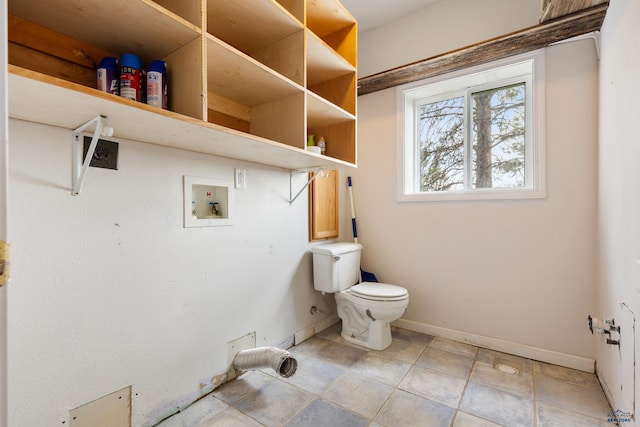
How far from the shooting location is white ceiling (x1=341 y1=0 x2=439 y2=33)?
2262 millimetres

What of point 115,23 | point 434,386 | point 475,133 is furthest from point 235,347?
point 475,133

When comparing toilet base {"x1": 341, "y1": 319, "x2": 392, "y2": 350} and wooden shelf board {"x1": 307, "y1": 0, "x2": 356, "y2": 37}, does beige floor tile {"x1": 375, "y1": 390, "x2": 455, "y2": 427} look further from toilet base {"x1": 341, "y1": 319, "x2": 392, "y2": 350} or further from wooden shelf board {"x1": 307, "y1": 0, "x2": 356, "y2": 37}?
wooden shelf board {"x1": 307, "y1": 0, "x2": 356, "y2": 37}

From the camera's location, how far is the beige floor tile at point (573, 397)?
1.46 metres

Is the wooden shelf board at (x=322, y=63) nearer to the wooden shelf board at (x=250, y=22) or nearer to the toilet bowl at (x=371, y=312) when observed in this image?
the wooden shelf board at (x=250, y=22)

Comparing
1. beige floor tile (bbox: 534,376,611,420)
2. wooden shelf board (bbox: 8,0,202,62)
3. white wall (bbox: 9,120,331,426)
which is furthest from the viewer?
beige floor tile (bbox: 534,376,611,420)

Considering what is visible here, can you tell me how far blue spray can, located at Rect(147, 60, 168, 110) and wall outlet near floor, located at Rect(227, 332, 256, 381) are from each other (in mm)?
1326

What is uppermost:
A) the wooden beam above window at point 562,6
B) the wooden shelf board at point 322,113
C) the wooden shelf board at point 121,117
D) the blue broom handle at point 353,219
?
the wooden beam above window at point 562,6

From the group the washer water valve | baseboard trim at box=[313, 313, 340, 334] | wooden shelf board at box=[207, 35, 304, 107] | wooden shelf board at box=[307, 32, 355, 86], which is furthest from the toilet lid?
wooden shelf board at box=[307, 32, 355, 86]

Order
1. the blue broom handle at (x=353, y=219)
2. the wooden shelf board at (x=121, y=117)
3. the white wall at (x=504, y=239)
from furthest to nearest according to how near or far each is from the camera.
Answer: the blue broom handle at (x=353, y=219) < the white wall at (x=504, y=239) < the wooden shelf board at (x=121, y=117)

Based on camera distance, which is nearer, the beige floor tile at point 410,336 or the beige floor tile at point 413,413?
the beige floor tile at point 413,413

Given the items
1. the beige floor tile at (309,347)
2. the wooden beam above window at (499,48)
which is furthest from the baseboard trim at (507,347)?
the wooden beam above window at (499,48)

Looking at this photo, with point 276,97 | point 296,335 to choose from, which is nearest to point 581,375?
point 296,335

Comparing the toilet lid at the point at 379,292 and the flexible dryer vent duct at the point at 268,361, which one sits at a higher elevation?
the toilet lid at the point at 379,292

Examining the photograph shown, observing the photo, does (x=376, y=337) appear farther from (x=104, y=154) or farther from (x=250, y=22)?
(x=250, y=22)
